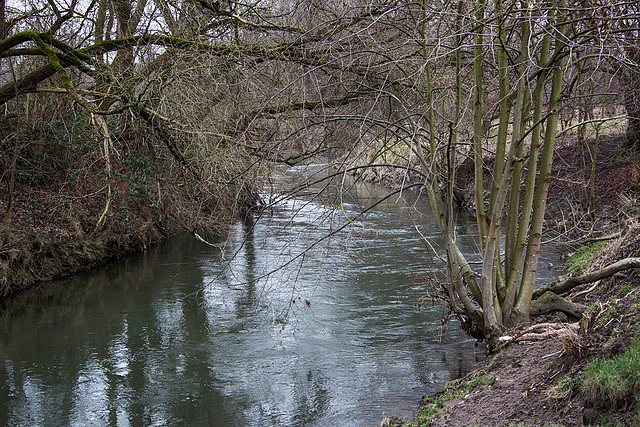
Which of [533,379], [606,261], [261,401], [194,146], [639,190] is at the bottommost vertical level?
[261,401]

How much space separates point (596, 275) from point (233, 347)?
216 inches

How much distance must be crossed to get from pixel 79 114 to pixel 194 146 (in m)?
4.65

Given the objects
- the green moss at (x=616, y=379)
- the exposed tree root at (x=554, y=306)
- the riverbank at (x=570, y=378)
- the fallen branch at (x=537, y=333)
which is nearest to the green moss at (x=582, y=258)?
the riverbank at (x=570, y=378)

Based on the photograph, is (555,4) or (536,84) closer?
(555,4)

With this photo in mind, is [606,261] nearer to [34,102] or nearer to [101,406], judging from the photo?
[101,406]

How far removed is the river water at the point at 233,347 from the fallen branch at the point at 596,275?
1410mm

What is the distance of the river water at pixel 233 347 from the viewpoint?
6.89m

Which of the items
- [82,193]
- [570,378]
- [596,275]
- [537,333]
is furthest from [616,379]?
[82,193]

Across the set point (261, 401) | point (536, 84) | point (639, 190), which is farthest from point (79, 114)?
point (639, 190)

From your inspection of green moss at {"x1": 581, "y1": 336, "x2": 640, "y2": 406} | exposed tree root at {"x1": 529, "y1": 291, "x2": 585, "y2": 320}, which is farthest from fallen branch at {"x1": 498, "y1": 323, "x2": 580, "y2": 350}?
green moss at {"x1": 581, "y1": 336, "x2": 640, "y2": 406}

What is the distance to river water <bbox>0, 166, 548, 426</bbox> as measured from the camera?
22.6 feet

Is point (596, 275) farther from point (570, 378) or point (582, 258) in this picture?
point (582, 258)

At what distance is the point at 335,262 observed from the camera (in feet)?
46.5

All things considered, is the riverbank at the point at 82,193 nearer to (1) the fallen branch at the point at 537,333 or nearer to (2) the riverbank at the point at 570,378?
(1) the fallen branch at the point at 537,333
